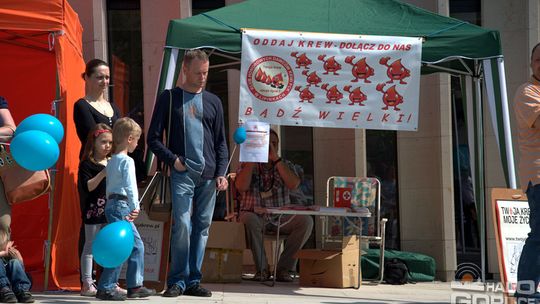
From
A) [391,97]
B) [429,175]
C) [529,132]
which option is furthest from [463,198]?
[529,132]

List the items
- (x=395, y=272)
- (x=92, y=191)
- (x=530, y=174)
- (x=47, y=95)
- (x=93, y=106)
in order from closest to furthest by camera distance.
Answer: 1. (x=530, y=174)
2. (x=92, y=191)
3. (x=93, y=106)
4. (x=47, y=95)
5. (x=395, y=272)

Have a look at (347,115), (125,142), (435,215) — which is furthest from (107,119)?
(435,215)

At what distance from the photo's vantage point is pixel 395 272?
1002cm

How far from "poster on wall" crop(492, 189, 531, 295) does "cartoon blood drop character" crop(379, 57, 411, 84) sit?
141 cm

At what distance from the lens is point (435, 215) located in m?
11.5

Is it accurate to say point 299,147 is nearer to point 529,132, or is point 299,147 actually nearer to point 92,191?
point 92,191

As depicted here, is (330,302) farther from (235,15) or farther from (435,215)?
(435,215)

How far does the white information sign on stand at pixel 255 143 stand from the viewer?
27.4ft

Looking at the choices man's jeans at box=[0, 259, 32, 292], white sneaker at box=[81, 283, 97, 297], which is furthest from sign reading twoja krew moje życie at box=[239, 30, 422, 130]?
man's jeans at box=[0, 259, 32, 292]

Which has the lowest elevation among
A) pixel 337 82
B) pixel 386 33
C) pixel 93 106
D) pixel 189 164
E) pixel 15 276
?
pixel 15 276

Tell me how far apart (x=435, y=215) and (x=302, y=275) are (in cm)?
300

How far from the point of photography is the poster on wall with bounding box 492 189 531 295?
24.8ft

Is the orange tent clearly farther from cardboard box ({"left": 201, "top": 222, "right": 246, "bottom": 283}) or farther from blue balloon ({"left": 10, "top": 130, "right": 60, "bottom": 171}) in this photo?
blue balloon ({"left": 10, "top": 130, "right": 60, "bottom": 171})

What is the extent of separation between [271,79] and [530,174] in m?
2.83
